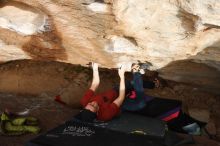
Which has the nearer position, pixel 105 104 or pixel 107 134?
pixel 107 134

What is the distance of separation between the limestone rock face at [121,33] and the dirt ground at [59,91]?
0.31 m

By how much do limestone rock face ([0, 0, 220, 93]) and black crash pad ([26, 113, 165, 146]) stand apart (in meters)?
1.06

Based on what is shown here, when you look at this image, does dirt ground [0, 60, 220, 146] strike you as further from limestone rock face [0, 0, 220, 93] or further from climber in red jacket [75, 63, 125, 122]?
climber in red jacket [75, 63, 125, 122]

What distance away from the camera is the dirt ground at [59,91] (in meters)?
6.16

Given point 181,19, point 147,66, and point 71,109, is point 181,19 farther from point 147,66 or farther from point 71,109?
point 71,109

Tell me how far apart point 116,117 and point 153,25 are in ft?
4.80

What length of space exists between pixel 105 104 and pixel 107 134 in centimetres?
67

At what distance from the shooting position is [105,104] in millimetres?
5562

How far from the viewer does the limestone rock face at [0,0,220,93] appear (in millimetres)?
4715

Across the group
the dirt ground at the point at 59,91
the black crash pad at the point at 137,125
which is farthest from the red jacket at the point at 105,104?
the dirt ground at the point at 59,91

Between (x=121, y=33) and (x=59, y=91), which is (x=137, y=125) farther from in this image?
(x=59, y=91)

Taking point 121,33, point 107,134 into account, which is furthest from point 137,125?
point 121,33

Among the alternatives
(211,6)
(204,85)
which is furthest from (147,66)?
(211,6)

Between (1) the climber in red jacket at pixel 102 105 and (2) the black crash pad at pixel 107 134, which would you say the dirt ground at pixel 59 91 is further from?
(2) the black crash pad at pixel 107 134
